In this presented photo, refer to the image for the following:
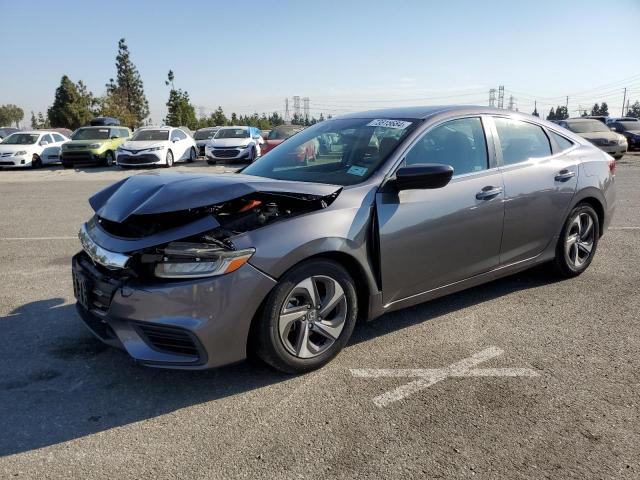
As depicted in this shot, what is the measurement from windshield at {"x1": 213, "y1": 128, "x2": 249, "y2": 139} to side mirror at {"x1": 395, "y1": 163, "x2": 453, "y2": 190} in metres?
19.0

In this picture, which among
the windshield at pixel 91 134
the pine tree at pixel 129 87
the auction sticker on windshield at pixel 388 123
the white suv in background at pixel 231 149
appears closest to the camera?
the auction sticker on windshield at pixel 388 123

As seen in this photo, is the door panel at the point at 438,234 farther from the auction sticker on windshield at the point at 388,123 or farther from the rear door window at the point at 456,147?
the auction sticker on windshield at the point at 388,123

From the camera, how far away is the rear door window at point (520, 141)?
4180 millimetres

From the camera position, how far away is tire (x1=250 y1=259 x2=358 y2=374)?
293 cm

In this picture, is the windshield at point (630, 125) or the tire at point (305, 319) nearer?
the tire at point (305, 319)

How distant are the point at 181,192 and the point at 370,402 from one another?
160 cm

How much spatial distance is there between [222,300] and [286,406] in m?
0.67

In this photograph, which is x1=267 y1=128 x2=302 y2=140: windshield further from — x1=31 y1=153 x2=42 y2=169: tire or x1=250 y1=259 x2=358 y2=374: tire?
x1=250 y1=259 x2=358 y2=374: tire

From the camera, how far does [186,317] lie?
2.72 meters

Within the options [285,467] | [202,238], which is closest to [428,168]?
[202,238]

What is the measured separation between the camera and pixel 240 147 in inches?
804

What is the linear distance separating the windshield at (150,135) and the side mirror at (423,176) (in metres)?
18.3

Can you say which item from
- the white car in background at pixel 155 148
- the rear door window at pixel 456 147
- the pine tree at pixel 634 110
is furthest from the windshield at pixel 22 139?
the pine tree at pixel 634 110

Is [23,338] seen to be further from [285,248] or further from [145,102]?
[145,102]
